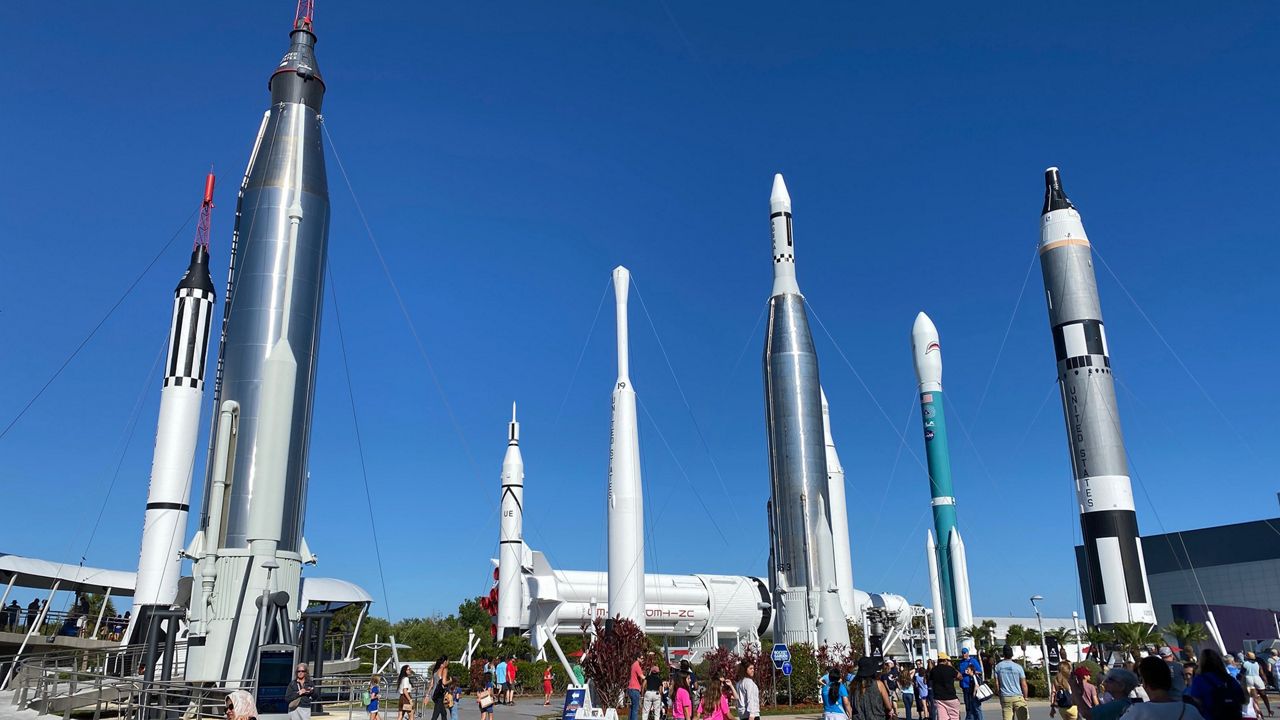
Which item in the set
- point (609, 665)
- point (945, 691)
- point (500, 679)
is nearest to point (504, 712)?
point (500, 679)

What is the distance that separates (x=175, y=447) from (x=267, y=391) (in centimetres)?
1399

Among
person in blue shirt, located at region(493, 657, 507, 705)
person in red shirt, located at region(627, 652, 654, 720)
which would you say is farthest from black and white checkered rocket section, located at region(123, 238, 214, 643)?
person in red shirt, located at region(627, 652, 654, 720)

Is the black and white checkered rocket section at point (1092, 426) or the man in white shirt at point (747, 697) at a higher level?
the black and white checkered rocket section at point (1092, 426)

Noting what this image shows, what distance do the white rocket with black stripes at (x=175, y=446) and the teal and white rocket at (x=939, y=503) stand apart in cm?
2995

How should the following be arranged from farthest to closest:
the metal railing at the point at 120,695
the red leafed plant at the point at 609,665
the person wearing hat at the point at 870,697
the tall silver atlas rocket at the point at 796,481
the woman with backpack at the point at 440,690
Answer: the tall silver atlas rocket at the point at 796,481
the red leafed plant at the point at 609,665
the metal railing at the point at 120,695
the woman with backpack at the point at 440,690
the person wearing hat at the point at 870,697

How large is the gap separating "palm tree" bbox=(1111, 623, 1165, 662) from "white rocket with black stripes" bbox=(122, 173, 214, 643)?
103 ft

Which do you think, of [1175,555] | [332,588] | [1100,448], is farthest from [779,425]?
[1175,555]

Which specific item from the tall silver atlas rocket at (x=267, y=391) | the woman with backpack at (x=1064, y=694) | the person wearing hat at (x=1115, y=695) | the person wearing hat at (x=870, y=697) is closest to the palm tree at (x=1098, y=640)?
the woman with backpack at (x=1064, y=694)

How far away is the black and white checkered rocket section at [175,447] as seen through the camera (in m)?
28.4

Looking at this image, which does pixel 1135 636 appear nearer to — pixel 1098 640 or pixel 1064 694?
pixel 1098 640

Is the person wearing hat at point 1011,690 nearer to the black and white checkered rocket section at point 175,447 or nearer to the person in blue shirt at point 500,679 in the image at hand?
the person in blue shirt at point 500,679

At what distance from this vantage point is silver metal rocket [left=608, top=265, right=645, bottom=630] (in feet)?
93.5

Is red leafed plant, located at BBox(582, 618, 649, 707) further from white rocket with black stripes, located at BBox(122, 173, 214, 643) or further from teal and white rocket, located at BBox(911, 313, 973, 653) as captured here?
teal and white rocket, located at BBox(911, 313, 973, 653)

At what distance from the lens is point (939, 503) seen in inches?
1640
